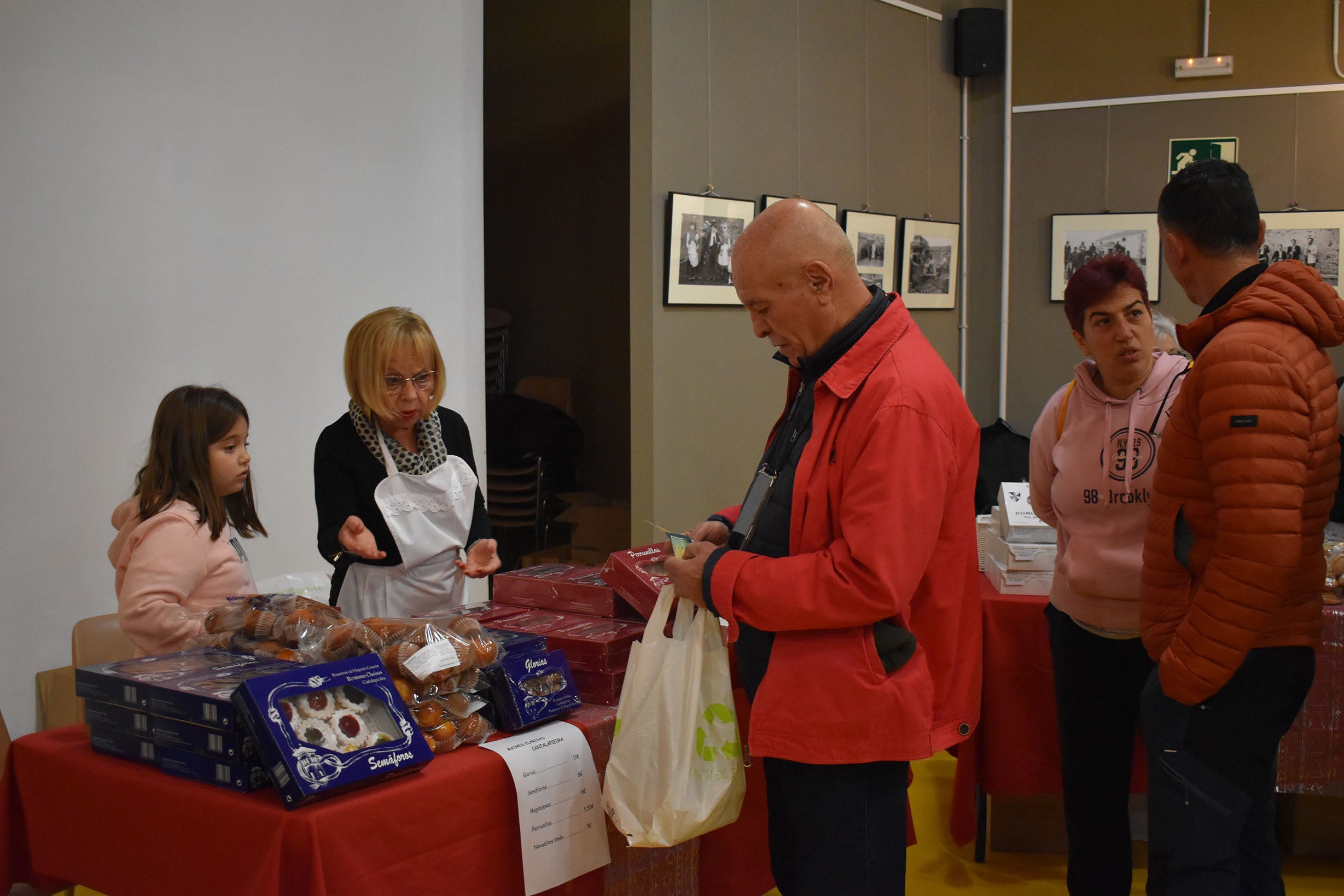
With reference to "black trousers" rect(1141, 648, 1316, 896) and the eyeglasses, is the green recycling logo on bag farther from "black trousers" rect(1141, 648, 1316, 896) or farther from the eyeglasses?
the eyeglasses

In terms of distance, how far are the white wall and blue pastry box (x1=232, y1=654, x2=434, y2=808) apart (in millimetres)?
2054

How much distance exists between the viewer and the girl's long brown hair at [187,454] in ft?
7.66

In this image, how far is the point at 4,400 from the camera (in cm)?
308

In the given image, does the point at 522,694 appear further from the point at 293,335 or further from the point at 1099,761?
the point at 293,335

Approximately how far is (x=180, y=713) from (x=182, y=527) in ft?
2.36

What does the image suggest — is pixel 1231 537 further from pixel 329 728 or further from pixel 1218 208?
pixel 329 728

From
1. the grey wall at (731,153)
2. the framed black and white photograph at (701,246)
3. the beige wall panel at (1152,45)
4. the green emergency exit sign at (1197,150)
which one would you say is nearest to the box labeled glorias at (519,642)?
the grey wall at (731,153)

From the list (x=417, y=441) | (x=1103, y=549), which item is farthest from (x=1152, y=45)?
(x=417, y=441)

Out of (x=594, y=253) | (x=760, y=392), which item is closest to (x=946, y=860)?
(x=760, y=392)

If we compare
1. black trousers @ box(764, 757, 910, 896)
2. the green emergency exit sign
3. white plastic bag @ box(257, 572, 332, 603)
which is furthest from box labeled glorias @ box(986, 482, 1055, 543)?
the green emergency exit sign

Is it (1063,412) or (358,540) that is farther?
(1063,412)

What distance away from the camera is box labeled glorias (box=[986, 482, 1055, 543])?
310 centimetres

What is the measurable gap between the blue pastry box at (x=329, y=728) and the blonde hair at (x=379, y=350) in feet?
3.12

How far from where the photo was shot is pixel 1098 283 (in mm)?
2490
